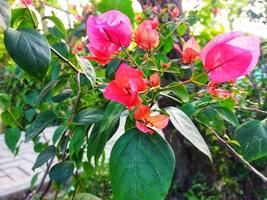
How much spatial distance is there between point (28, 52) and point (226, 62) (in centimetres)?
29

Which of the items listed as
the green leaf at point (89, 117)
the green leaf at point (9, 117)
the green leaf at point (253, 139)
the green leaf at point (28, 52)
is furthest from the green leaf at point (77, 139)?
the green leaf at point (9, 117)

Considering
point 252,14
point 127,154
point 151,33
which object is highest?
point 151,33

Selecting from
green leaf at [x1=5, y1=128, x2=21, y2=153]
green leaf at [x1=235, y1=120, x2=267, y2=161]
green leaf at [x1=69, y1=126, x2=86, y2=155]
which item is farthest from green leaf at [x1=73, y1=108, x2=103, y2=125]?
green leaf at [x1=5, y1=128, x2=21, y2=153]

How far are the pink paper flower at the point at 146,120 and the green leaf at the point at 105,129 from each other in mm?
46

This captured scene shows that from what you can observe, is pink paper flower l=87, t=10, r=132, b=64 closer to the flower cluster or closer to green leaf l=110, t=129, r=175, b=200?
the flower cluster

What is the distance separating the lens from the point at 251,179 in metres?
1.64

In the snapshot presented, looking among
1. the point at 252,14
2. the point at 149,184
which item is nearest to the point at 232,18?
the point at 252,14

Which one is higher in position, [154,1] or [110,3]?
[110,3]

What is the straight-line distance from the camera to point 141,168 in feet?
1.29

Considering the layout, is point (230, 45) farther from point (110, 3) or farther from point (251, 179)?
point (251, 179)

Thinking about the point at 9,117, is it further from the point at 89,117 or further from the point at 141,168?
the point at 141,168

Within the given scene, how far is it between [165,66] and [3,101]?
2.86 feet

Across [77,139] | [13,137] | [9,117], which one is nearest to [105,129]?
[77,139]

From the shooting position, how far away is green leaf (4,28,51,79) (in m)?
0.46
